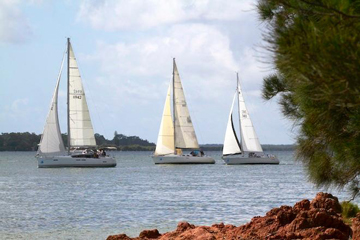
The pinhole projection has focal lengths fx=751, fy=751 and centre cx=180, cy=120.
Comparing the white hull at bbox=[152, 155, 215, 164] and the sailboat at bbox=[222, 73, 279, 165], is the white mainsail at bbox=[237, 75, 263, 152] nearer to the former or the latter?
the sailboat at bbox=[222, 73, 279, 165]

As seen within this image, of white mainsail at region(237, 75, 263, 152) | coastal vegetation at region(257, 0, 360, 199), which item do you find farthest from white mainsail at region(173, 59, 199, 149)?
coastal vegetation at region(257, 0, 360, 199)

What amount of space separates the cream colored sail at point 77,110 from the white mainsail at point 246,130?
15864mm

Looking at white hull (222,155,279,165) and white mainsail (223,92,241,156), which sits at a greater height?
white mainsail (223,92,241,156)

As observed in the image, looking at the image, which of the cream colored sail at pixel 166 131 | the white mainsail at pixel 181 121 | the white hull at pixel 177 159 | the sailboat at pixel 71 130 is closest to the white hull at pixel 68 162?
the sailboat at pixel 71 130

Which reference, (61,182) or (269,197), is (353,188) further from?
(61,182)

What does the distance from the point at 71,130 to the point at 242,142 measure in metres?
18.5

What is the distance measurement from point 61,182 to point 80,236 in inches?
1091

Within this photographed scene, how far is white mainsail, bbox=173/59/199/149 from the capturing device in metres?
67.6

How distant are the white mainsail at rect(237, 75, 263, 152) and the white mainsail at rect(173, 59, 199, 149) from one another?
4.55 metres

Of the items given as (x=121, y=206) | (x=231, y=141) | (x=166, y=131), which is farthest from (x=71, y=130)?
(x=121, y=206)

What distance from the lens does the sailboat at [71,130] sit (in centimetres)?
5775

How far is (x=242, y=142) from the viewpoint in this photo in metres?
70.1

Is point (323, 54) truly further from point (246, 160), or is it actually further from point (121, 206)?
point (246, 160)

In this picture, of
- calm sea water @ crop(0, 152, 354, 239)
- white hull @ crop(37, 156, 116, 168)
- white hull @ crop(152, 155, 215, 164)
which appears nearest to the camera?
calm sea water @ crop(0, 152, 354, 239)
